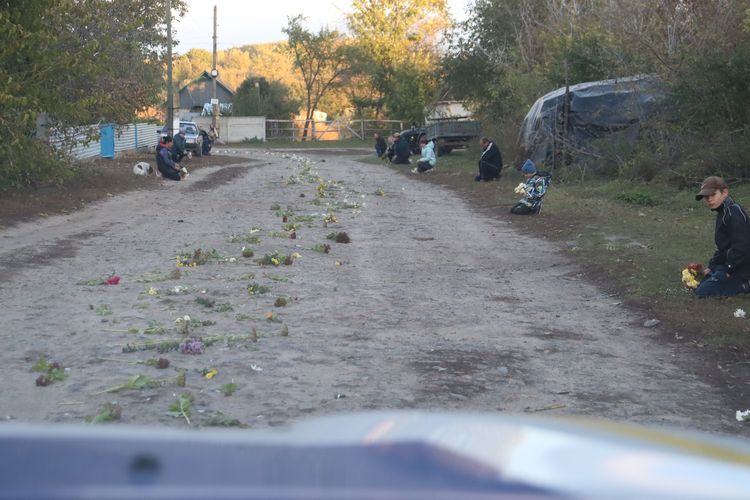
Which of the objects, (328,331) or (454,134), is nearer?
(328,331)

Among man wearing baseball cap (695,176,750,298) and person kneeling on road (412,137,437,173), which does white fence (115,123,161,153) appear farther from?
man wearing baseball cap (695,176,750,298)

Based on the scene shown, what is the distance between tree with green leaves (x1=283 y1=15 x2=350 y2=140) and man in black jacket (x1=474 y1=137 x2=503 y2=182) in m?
48.9

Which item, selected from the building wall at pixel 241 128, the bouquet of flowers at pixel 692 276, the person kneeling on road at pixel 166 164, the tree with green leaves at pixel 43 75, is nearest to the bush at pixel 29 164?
the tree with green leaves at pixel 43 75

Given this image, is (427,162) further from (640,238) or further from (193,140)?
(640,238)

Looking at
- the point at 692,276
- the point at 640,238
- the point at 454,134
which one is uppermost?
the point at 454,134

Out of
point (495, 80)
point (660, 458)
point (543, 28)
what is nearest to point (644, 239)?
point (660, 458)

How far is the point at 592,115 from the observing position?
24.2 meters

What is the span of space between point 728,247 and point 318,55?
68002mm

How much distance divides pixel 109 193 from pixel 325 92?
59656 millimetres

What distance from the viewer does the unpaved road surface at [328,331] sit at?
21.1 feet

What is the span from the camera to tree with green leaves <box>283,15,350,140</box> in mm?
74750

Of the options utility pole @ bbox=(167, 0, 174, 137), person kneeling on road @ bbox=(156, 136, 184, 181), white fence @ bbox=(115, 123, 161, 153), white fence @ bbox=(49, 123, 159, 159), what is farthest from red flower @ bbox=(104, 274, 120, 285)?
utility pole @ bbox=(167, 0, 174, 137)

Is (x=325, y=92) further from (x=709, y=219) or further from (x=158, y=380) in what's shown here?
(x=158, y=380)

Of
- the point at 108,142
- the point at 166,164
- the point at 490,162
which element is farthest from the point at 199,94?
the point at 490,162
